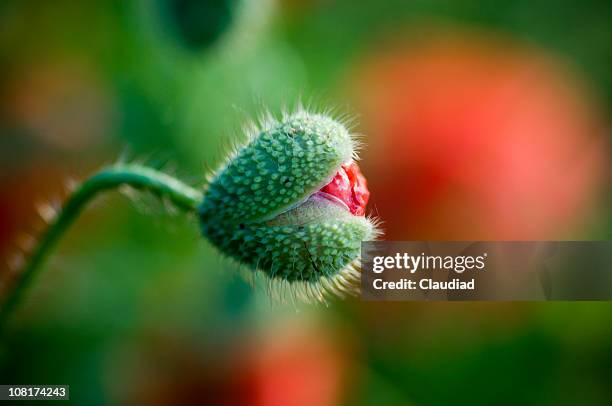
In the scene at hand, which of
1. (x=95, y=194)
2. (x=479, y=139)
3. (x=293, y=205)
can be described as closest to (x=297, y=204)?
(x=293, y=205)

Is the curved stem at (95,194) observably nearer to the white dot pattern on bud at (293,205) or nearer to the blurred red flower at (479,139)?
the white dot pattern on bud at (293,205)

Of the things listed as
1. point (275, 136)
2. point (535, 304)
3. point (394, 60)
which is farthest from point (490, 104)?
point (275, 136)

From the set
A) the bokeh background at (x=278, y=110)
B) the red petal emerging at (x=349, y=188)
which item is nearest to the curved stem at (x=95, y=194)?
the red petal emerging at (x=349, y=188)

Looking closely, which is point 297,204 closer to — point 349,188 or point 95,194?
point 349,188

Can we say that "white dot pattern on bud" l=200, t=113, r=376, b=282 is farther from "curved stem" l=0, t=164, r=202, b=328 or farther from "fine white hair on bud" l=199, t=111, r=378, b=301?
"curved stem" l=0, t=164, r=202, b=328

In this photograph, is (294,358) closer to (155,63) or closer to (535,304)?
(535,304)

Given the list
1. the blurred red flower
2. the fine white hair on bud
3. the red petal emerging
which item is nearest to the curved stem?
the fine white hair on bud
